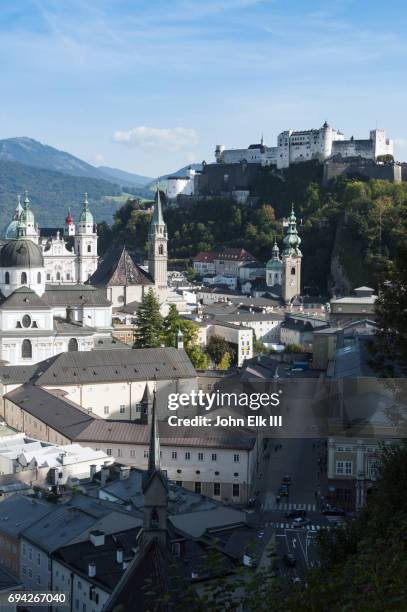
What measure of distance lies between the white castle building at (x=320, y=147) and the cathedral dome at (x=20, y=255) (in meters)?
47.9

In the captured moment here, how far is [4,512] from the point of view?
23266 millimetres

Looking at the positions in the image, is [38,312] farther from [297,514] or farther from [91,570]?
[91,570]

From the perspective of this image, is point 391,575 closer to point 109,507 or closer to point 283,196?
point 109,507

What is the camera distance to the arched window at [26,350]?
140 feet

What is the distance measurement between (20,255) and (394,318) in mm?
31367

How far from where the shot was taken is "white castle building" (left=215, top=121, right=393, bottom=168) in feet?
289

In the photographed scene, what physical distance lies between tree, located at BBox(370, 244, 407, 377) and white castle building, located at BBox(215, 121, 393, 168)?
72.1 m

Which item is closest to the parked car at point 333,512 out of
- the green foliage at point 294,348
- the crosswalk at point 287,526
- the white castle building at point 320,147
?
the crosswalk at point 287,526

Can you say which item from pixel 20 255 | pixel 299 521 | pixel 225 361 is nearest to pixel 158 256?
pixel 225 361

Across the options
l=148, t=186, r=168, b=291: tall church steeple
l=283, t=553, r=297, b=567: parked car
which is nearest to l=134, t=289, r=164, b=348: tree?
l=148, t=186, r=168, b=291: tall church steeple

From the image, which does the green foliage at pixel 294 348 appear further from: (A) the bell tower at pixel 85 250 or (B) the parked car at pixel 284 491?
(B) the parked car at pixel 284 491

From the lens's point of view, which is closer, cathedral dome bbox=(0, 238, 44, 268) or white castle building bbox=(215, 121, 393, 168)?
cathedral dome bbox=(0, 238, 44, 268)

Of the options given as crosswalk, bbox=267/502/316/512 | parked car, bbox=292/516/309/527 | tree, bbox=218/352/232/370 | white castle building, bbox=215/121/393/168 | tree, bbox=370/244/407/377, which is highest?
white castle building, bbox=215/121/393/168

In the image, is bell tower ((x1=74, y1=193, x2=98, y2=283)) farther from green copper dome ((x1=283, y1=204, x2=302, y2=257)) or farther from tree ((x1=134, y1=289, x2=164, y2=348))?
tree ((x1=134, y1=289, x2=164, y2=348))
